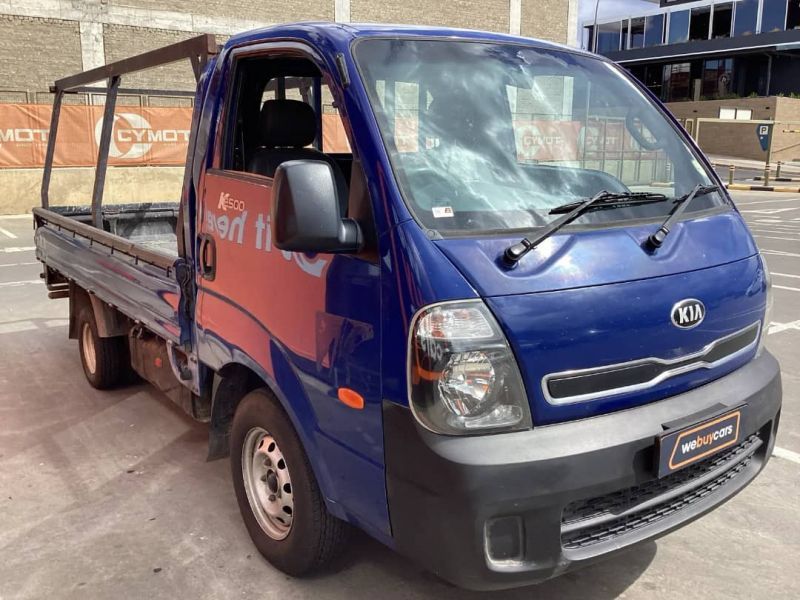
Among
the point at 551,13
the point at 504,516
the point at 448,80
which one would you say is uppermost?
the point at 551,13

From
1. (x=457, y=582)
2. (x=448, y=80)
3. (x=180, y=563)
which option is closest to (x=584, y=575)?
(x=457, y=582)

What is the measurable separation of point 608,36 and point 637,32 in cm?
314

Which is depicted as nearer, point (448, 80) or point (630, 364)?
point (630, 364)

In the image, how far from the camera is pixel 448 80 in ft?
9.51

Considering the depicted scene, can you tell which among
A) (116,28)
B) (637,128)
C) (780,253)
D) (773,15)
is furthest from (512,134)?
(773,15)

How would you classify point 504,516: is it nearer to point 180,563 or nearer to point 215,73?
point 180,563

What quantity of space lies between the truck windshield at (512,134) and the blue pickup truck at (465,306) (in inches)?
0.4

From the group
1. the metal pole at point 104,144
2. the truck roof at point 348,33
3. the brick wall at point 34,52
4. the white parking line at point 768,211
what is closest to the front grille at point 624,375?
the truck roof at point 348,33

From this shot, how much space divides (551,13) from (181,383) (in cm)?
3290

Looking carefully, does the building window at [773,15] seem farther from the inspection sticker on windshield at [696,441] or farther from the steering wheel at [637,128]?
the inspection sticker on windshield at [696,441]

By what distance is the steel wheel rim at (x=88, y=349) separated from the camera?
5.46 meters

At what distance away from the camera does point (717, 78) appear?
52.1m

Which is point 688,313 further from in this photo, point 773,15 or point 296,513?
point 773,15

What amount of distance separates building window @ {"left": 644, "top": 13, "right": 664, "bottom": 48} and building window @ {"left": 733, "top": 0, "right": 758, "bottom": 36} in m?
5.23
